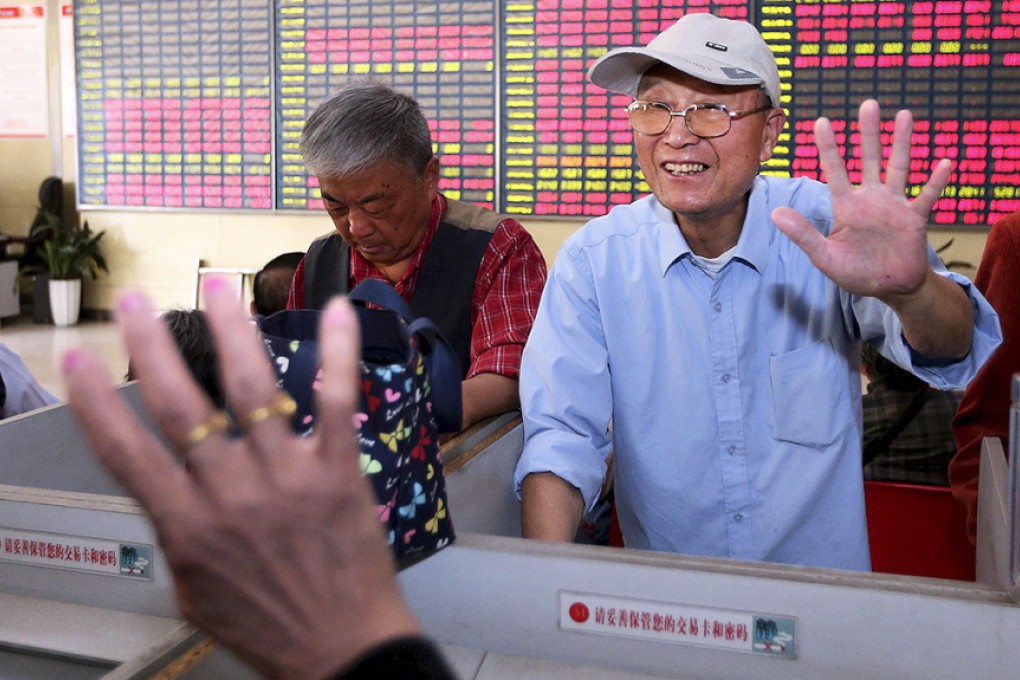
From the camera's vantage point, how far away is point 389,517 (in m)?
0.99

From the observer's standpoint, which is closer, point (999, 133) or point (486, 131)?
point (999, 133)

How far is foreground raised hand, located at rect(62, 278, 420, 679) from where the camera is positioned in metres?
0.43

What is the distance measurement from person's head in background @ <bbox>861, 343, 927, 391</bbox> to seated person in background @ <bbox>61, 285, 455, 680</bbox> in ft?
7.25

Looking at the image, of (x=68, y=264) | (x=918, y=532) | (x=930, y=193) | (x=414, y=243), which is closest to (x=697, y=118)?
(x=930, y=193)

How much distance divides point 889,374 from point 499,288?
3.48 feet

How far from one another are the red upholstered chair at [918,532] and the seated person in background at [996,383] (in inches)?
16.3

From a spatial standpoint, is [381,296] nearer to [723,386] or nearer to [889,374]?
[723,386]

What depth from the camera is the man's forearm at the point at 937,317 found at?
4.23ft

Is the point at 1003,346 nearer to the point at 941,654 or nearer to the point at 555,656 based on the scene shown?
the point at 941,654

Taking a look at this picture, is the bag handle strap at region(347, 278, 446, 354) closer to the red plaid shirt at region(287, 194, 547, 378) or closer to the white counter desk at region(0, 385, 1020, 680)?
the white counter desk at region(0, 385, 1020, 680)

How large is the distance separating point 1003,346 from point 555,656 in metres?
1.13

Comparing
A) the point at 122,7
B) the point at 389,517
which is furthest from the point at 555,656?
the point at 122,7

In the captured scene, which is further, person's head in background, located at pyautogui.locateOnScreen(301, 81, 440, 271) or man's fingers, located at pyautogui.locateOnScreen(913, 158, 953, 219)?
person's head in background, located at pyautogui.locateOnScreen(301, 81, 440, 271)

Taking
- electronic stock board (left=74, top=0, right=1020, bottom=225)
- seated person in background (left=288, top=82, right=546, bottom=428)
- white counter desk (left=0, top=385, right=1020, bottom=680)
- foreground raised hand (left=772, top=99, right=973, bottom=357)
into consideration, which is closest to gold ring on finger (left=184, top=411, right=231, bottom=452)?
white counter desk (left=0, top=385, right=1020, bottom=680)
